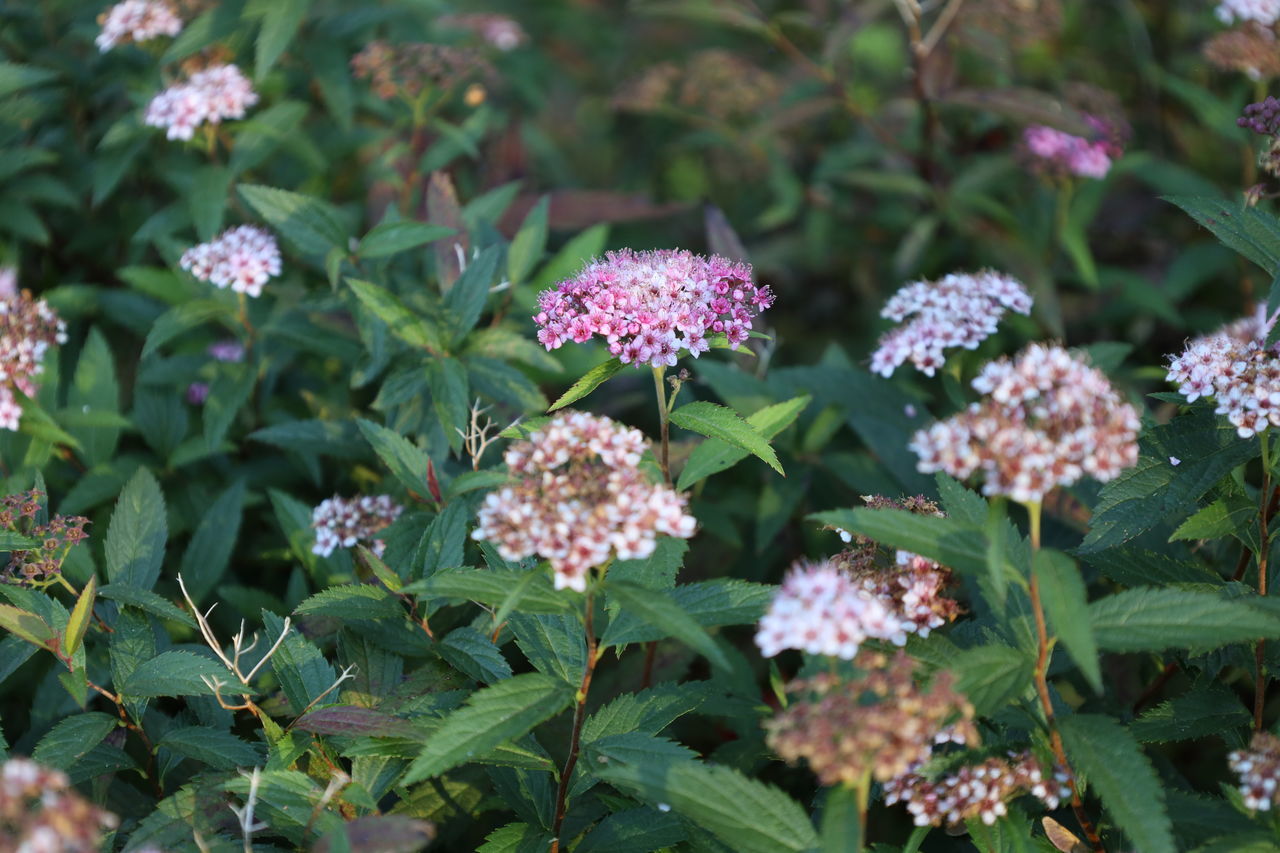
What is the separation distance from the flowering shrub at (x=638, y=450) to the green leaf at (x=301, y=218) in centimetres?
2

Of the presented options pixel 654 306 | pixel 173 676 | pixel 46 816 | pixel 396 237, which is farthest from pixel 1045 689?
pixel 396 237

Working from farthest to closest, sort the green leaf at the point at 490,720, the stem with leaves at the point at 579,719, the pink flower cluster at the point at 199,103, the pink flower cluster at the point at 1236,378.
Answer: the pink flower cluster at the point at 199,103, the pink flower cluster at the point at 1236,378, the stem with leaves at the point at 579,719, the green leaf at the point at 490,720

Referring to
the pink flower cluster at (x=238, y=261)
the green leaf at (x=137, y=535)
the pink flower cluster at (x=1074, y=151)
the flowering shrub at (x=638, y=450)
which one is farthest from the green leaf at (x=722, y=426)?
the pink flower cluster at (x=1074, y=151)

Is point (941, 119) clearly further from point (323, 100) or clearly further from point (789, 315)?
point (323, 100)

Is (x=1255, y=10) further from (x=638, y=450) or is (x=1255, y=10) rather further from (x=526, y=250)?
(x=638, y=450)

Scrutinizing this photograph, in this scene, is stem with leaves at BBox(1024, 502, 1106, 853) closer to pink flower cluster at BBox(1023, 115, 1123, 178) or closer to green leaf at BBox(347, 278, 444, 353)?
green leaf at BBox(347, 278, 444, 353)

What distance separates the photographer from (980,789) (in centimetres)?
184

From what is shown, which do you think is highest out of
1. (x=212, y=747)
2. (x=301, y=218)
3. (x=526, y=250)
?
(x=301, y=218)

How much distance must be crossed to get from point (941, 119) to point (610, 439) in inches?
132

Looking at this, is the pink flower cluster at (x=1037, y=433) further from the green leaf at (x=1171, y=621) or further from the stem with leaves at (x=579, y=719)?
the stem with leaves at (x=579, y=719)

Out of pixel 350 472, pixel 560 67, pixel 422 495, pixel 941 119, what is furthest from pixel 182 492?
pixel 560 67

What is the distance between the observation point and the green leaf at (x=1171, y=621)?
1735 mm

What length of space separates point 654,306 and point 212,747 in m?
1.31

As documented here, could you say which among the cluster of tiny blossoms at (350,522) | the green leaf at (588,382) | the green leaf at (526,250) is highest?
the green leaf at (588,382)
